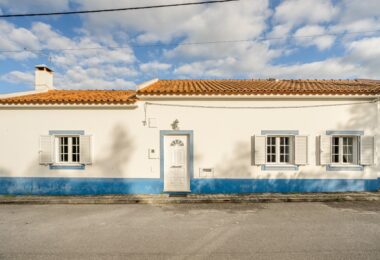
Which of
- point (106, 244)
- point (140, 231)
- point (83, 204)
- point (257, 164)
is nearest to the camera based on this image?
point (106, 244)

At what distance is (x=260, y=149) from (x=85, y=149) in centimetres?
622

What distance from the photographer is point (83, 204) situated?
6863mm

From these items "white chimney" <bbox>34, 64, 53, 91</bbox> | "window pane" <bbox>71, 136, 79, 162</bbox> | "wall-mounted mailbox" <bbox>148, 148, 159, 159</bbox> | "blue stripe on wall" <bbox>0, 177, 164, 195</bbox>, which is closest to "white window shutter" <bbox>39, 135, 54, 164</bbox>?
"window pane" <bbox>71, 136, 79, 162</bbox>

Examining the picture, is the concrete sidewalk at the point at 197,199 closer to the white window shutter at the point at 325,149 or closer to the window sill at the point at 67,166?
the window sill at the point at 67,166

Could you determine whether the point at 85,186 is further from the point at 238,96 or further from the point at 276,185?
the point at 276,185

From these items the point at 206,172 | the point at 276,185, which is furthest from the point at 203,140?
the point at 276,185

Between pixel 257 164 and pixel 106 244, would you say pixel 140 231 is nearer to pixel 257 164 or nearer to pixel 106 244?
pixel 106 244

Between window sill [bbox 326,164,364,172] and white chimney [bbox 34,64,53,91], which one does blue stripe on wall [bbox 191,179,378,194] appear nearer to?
window sill [bbox 326,164,364,172]

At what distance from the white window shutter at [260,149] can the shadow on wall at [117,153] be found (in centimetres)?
442

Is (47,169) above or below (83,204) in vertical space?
above

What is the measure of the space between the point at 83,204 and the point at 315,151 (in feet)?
26.8

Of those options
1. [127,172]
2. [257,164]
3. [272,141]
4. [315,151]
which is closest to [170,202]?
[127,172]

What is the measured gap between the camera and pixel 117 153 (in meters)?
7.67

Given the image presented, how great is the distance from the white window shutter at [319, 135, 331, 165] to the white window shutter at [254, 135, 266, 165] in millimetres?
2003
